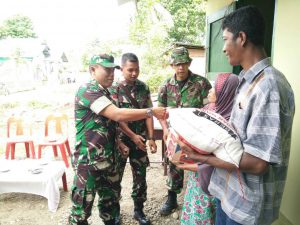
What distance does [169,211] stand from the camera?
335 centimetres

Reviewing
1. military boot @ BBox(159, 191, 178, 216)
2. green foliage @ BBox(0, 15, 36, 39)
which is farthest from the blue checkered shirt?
green foliage @ BBox(0, 15, 36, 39)

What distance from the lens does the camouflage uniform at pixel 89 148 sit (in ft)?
7.35

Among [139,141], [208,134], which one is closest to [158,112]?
[139,141]

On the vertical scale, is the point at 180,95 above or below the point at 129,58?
below

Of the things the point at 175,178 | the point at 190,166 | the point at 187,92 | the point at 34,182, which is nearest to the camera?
the point at 190,166

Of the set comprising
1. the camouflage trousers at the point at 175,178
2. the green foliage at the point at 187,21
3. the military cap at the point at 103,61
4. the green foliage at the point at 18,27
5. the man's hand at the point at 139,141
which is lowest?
the camouflage trousers at the point at 175,178

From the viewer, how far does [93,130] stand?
2.29 metres

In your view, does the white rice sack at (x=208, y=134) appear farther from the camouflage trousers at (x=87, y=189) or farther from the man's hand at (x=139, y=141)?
the man's hand at (x=139, y=141)

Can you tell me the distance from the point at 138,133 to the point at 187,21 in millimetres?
16871

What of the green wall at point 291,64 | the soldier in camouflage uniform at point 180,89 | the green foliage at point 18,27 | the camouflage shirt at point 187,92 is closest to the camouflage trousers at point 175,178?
the soldier in camouflage uniform at point 180,89

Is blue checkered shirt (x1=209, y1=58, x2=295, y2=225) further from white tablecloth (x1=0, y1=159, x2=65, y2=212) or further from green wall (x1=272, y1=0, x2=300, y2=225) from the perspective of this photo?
white tablecloth (x1=0, y1=159, x2=65, y2=212)

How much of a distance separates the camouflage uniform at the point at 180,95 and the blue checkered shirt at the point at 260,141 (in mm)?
1613

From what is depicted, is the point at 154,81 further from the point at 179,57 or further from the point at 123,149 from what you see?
the point at 123,149

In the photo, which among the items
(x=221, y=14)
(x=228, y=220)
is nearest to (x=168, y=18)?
(x=221, y=14)
